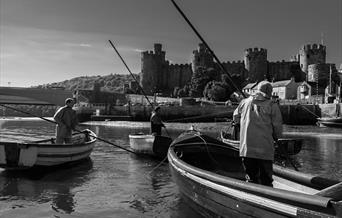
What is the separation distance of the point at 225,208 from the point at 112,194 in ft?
14.2

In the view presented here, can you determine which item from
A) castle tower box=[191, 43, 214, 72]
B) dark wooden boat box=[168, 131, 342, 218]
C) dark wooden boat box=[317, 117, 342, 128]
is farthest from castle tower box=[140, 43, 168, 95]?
dark wooden boat box=[168, 131, 342, 218]

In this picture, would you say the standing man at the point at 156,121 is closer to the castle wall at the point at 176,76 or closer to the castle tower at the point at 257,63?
the castle tower at the point at 257,63

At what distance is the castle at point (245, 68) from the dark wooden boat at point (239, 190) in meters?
80.1

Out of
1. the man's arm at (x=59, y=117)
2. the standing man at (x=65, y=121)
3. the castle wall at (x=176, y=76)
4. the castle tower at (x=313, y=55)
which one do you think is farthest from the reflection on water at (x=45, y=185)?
the castle wall at (x=176, y=76)

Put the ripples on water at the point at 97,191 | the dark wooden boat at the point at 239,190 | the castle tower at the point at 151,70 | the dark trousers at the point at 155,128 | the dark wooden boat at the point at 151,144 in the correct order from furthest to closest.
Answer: the castle tower at the point at 151,70, the dark trousers at the point at 155,128, the dark wooden boat at the point at 151,144, the ripples on water at the point at 97,191, the dark wooden boat at the point at 239,190

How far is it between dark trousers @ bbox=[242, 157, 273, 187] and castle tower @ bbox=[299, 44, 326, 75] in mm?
96237

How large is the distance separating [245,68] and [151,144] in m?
88.8

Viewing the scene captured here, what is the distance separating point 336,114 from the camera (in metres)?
51.8

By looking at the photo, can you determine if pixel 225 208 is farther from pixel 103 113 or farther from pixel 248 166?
pixel 103 113

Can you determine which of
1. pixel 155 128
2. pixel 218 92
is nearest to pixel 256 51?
pixel 218 92

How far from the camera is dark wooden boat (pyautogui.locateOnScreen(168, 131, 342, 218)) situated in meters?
4.63

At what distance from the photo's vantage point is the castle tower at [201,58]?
342 feet

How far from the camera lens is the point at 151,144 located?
16.1 m

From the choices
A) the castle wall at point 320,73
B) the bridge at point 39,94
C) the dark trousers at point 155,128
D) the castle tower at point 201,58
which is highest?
the castle tower at point 201,58
